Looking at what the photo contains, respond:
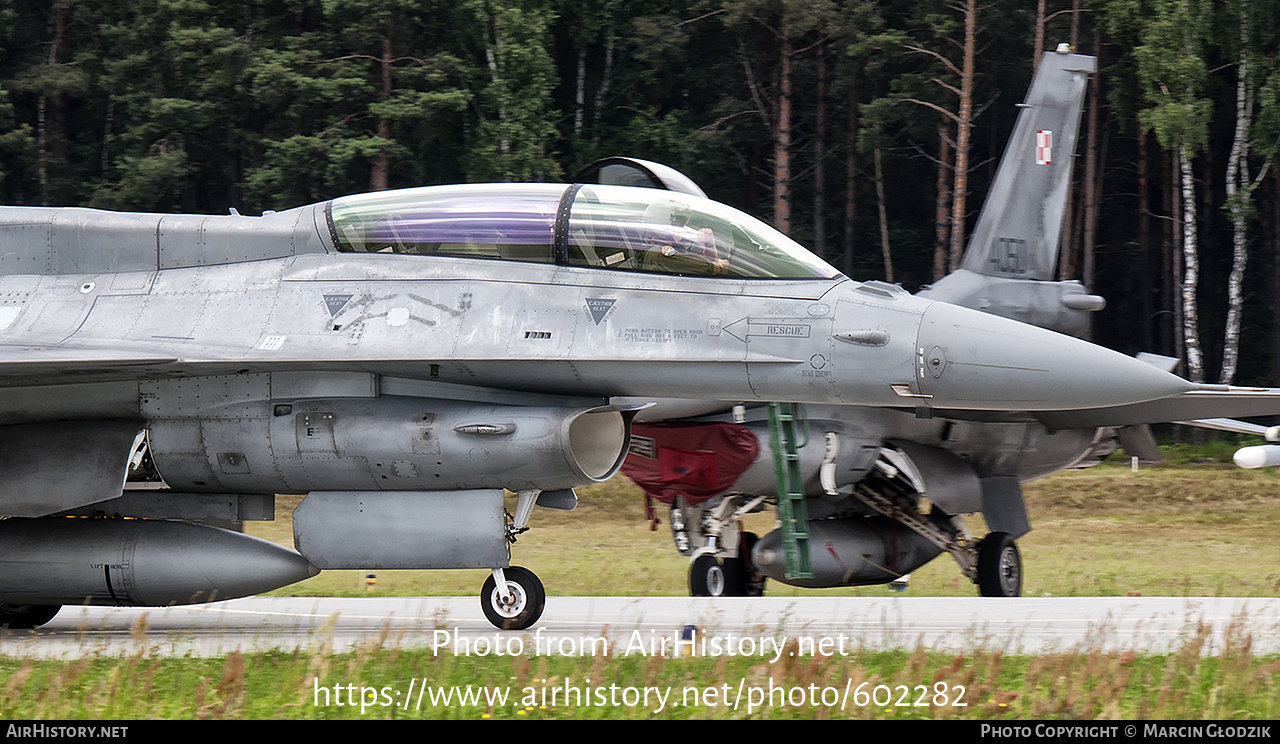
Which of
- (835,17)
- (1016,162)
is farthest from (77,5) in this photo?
(1016,162)

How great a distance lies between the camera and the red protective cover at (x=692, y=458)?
36.9 ft

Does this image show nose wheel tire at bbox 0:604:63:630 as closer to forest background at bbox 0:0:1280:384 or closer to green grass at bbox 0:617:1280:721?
green grass at bbox 0:617:1280:721

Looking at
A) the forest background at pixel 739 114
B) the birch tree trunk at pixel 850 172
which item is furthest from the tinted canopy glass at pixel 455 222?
the birch tree trunk at pixel 850 172

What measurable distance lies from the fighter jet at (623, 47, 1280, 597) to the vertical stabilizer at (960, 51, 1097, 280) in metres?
0.01

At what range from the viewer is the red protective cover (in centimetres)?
1126

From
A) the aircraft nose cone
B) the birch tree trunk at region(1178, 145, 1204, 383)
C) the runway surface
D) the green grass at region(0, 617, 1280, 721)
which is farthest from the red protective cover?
the birch tree trunk at region(1178, 145, 1204, 383)

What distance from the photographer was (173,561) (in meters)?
8.37

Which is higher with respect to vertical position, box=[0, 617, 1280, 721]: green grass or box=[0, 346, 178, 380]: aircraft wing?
box=[0, 346, 178, 380]: aircraft wing

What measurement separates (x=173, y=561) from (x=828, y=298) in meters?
4.31

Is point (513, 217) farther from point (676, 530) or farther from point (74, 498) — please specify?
point (676, 530)

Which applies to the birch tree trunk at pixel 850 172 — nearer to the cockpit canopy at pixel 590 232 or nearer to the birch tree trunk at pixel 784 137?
the birch tree trunk at pixel 784 137

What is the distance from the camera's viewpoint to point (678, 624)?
917cm

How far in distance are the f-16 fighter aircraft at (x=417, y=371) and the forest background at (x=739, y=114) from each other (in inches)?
786

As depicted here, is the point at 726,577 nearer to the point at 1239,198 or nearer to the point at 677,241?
the point at 677,241
